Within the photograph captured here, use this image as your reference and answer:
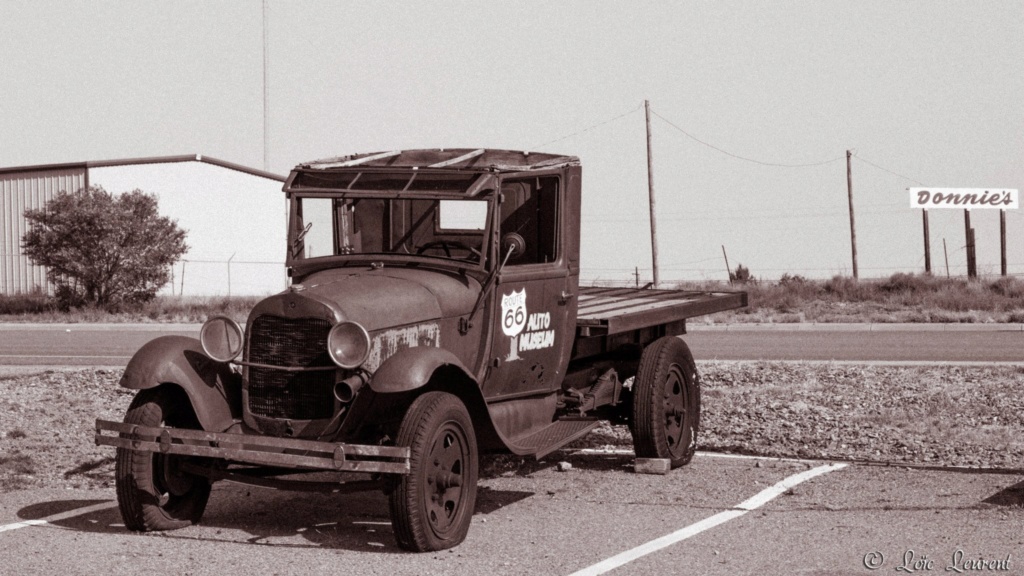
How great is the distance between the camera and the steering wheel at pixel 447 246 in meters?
7.90

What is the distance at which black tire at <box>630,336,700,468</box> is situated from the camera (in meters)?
9.33

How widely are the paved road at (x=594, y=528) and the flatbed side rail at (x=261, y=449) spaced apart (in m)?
0.48

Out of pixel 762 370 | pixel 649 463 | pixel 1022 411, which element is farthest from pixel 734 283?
pixel 649 463

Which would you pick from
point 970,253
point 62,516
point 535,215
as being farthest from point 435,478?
point 970,253

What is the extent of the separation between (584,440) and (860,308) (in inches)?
941

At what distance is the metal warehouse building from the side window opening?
32805 millimetres

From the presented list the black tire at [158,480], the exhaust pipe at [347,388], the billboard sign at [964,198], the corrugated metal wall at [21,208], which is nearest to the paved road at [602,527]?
the black tire at [158,480]

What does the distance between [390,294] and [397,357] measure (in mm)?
589

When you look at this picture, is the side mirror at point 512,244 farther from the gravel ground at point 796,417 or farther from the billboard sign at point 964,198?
the billboard sign at point 964,198

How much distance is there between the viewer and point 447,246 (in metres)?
8.00

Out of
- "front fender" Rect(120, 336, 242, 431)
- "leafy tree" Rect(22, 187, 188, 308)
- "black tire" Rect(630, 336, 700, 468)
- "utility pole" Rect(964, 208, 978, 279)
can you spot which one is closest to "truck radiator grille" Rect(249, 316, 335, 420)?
"front fender" Rect(120, 336, 242, 431)

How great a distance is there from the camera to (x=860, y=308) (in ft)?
109

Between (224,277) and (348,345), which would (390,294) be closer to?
(348,345)

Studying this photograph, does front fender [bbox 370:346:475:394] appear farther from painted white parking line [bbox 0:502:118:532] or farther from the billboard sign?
the billboard sign
